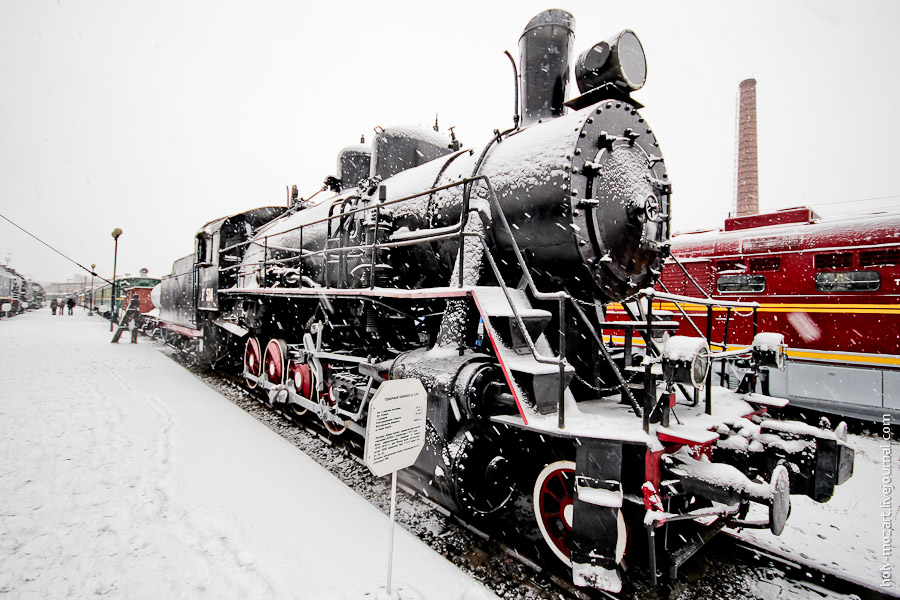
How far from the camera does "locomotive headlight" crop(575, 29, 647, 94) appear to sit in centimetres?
371

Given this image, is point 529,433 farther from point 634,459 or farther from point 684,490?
point 684,490

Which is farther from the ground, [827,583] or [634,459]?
[634,459]

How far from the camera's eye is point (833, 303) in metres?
6.96

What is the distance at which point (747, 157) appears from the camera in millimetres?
30766

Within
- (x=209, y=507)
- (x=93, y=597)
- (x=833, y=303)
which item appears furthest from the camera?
(x=833, y=303)

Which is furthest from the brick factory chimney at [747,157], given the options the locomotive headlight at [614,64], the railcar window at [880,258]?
the locomotive headlight at [614,64]

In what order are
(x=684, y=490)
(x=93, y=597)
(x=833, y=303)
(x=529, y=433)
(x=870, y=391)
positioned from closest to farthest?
(x=93, y=597)
(x=684, y=490)
(x=529, y=433)
(x=870, y=391)
(x=833, y=303)

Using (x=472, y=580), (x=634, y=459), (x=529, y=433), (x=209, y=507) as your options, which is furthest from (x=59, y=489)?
(x=634, y=459)

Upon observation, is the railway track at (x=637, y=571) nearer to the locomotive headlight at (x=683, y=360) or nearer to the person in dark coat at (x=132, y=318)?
the locomotive headlight at (x=683, y=360)

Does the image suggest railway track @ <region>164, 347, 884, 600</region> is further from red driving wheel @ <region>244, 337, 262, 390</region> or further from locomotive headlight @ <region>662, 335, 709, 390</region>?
red driving wheel @ <region>244, 337, 262, 390</region>

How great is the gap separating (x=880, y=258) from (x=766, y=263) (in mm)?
1431

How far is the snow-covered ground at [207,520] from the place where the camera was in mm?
2699

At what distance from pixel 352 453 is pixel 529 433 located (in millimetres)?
2761

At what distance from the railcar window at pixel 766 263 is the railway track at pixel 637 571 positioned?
5.63m
